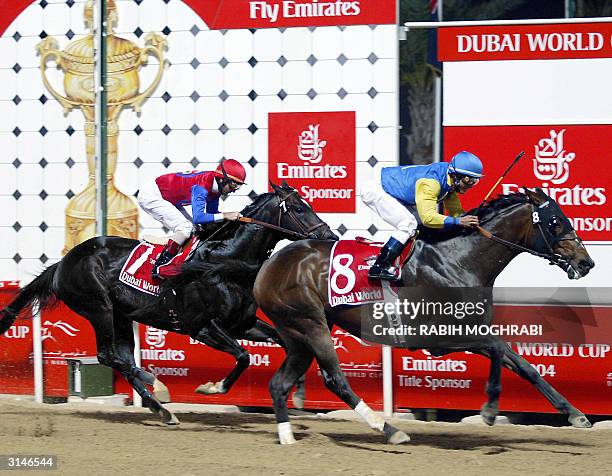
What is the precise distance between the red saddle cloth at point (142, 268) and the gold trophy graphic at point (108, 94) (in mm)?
759

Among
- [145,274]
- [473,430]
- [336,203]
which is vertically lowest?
[473,430]

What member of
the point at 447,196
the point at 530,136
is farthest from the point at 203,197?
the point at 530,136

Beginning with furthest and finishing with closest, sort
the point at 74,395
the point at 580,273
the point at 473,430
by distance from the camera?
the point at 74,395 < the point at 473,430 < the point at 580,273

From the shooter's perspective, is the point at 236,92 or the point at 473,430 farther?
the point at 236,92

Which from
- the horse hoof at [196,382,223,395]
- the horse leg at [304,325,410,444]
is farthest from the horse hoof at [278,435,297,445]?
the horse hoof at [196,382,223,395]

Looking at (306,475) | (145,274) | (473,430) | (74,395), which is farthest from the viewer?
(74,395)

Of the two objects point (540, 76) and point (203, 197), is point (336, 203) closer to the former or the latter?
point (203, 197)

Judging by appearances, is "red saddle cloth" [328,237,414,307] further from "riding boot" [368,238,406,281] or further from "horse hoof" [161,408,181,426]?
"horse hoof" [161,408,181,426]

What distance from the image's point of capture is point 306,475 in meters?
5.84

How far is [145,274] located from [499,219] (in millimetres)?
2594

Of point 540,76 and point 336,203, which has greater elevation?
point 540,76

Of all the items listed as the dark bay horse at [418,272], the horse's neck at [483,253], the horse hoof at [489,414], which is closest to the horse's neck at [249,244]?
the dark bay horse at [418,272]

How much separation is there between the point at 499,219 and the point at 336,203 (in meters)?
1.72

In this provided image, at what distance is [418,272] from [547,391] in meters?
1.03
